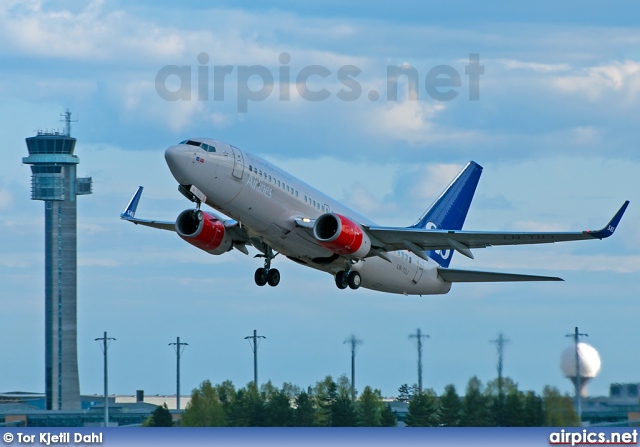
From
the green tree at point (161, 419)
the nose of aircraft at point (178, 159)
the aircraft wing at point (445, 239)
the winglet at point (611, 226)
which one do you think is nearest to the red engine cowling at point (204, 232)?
the nose of aircraft at point (178, 159)

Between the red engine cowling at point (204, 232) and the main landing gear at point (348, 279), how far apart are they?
5007 millimetres

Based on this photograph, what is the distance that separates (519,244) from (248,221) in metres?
11.3

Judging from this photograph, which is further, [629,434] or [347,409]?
[347,409]

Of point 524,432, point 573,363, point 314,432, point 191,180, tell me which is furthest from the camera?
point 314,432

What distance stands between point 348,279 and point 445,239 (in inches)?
185

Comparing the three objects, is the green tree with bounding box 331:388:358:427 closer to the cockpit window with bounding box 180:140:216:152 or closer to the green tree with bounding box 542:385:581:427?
the green tree with bounding box 542:385:581:427

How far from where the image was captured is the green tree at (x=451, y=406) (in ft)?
209

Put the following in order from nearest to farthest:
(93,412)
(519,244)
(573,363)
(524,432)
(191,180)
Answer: (191,180) < (519,244) < (524,432) < (573,363) < (93,412)

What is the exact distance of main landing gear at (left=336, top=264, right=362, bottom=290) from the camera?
55.3 meters

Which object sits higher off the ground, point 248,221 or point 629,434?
point 248,221

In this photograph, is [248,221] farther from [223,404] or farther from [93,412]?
[93,412]

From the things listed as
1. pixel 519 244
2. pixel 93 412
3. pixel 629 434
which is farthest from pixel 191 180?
pixel 93 412

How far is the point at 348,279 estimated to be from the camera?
5541 centimetres

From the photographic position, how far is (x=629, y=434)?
176ft
